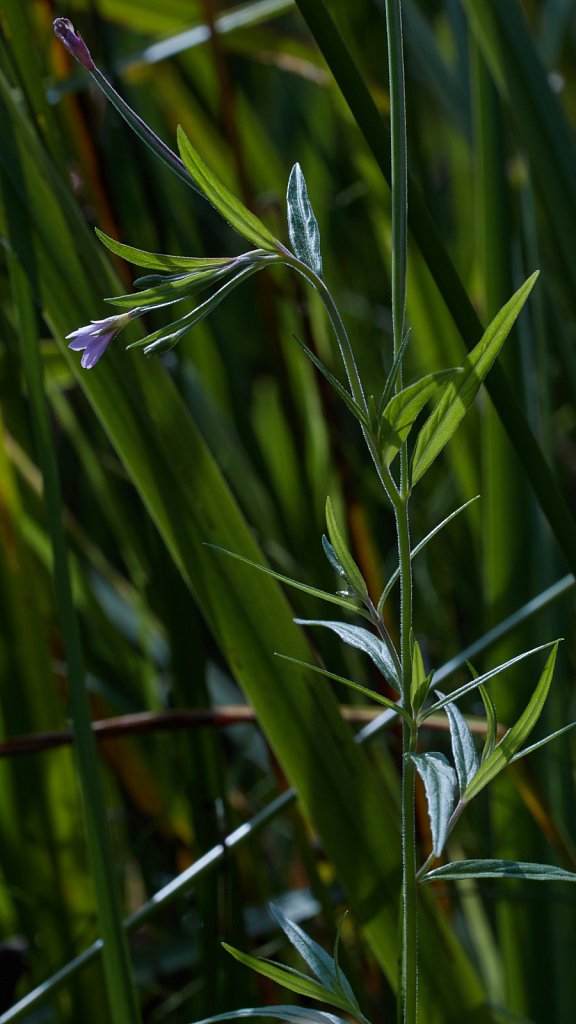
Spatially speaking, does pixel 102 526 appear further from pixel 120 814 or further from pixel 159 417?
pixel 159 417

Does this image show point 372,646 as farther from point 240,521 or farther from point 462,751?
point 240,521

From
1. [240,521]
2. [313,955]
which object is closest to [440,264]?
[240,521]

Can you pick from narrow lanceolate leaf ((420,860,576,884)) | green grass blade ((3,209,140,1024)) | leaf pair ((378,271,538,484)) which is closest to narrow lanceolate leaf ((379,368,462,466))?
leaf pair ((378,271,538,484))

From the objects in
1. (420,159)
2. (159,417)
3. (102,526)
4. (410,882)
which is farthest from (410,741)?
(102,526)

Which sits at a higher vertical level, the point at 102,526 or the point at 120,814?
the point at 102,526

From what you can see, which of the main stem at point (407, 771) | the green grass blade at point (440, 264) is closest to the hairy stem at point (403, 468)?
the main stem at point (407, 771)

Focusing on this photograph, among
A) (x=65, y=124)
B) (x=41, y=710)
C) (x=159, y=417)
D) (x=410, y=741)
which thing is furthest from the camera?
(x=65, y=124)

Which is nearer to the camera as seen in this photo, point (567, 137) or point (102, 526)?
point (567, 137)
